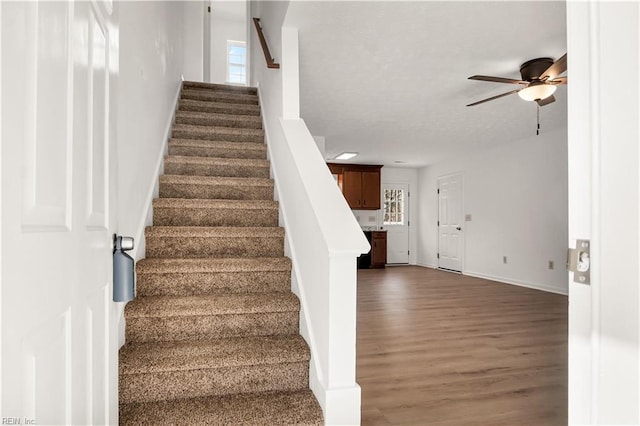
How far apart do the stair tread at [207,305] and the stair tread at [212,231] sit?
1.45 ft

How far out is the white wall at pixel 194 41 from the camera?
614 centimetres

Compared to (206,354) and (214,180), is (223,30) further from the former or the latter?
(206,354)

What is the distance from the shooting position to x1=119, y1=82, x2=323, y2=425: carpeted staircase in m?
1.69

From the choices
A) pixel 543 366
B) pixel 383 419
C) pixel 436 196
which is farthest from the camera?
pixel 436 196

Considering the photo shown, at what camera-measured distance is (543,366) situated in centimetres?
280

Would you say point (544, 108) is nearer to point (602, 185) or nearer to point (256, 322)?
point (256, 322)

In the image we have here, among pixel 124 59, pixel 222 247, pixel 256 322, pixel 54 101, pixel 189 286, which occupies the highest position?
pixel 124 59

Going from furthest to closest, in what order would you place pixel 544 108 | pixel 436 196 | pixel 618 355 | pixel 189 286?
pixel 436 196
pixel 544 108
pixel 189 286
pixel 618 355

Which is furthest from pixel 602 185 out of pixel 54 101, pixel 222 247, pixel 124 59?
pixel 222 247

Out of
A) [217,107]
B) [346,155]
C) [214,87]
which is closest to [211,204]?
[217,107]

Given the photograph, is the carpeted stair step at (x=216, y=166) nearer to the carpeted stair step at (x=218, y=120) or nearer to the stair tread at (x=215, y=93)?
the carpeted stair step at (x=218, y=120)

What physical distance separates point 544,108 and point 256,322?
14.8 feet

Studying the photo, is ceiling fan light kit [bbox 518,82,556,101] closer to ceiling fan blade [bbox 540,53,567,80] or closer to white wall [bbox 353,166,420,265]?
ceiling fan blade [bbox 540,53,567,80]

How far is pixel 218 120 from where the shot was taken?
387cm
